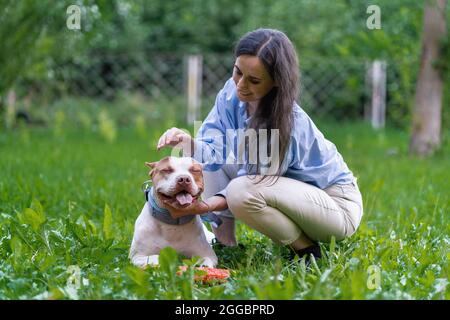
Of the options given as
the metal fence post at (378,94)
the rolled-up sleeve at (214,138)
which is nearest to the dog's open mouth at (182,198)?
the rolled-up sleeve at (214,138)

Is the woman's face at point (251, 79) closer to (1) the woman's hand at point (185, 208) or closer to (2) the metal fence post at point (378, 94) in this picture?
(1) the woman's hand at point (185, 208)

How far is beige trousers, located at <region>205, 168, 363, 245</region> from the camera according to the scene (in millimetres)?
2979

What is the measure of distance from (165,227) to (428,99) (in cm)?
562

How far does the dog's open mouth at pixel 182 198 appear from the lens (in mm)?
2791

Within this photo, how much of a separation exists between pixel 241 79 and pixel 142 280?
33.5 inches

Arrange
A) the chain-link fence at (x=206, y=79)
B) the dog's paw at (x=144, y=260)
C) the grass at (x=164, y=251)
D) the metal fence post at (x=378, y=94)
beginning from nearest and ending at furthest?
1. the grass at (x=164, y=251)
2. the dog's paw at (x=144, y=260)
3. the metal fence post at (x=378, y=94)
4. the chain-link fence at (x=206, y=79)

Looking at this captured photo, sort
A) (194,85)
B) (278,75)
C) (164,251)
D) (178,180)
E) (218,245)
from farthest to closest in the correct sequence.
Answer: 1. (194,85)
2. (218,245)
3. (278,75)
4. (178,180)
5. (164,251)

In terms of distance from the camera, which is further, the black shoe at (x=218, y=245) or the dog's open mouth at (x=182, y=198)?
the black shoe at (x=218, y=245)

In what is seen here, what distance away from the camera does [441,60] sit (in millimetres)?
7875

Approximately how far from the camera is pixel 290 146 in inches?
119

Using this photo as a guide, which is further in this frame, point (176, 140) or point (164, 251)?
point (176, 140)

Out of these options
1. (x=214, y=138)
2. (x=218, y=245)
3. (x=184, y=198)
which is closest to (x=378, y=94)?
(x=218, y=245)

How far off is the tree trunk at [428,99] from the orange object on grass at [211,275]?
219 inches

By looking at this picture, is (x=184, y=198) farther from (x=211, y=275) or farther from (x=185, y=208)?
(x=211, y=275)
